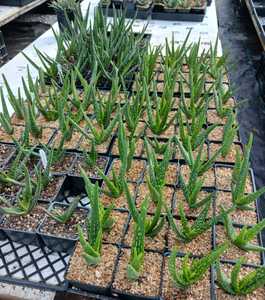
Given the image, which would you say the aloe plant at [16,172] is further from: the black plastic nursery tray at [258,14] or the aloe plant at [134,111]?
the black plastic nursery tray at [258,14]

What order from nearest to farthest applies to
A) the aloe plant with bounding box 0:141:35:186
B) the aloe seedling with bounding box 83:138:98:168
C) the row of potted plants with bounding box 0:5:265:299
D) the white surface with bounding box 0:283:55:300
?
the row of potted plants with bounding box 0:5:265:299 → the white surface with bounding box 0:283:55:300 → the aloe plant with bounding box 0:141:35:186 → the aloe seedling with bounding box 83:138:98:168

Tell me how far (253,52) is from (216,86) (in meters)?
1.41

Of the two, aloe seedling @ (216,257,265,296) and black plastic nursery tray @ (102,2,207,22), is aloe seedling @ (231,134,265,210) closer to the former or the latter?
aloe seedling @ (216,257,265,296)

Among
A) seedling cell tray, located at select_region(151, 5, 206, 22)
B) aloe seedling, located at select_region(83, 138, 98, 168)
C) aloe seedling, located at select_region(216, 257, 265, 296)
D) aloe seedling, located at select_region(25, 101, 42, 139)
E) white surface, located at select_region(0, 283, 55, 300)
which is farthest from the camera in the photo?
seedling cell tray, located at select_region(151, 5, 206, 22)

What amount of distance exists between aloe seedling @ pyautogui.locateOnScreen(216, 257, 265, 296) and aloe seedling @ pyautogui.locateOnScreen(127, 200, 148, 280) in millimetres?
225

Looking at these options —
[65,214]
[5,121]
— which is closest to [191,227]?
[65,214]

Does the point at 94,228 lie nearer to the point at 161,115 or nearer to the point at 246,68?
the point at 161,115

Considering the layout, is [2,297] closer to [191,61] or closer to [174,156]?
[174,156]

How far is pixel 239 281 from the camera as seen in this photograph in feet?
3.33

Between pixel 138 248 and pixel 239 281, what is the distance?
0.31 meters

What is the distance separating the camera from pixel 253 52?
117 inches

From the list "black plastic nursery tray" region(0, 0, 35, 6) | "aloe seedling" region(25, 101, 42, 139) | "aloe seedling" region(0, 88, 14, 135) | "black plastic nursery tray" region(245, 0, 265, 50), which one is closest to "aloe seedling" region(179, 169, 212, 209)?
"aloe seedling" region(25, 101, 42, 139)

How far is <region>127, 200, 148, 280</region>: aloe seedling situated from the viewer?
995 millimetres

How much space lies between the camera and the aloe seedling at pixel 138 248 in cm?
100
